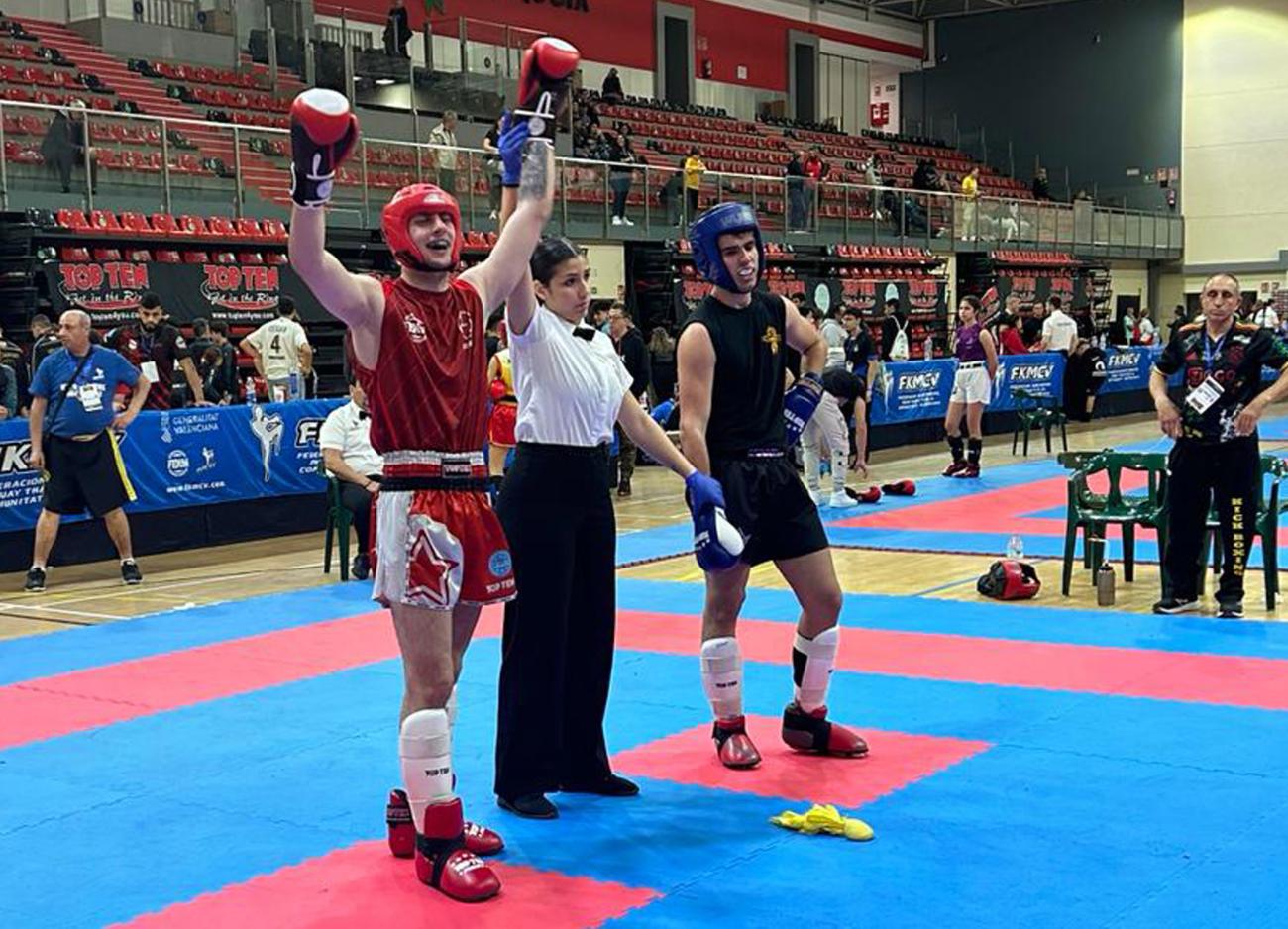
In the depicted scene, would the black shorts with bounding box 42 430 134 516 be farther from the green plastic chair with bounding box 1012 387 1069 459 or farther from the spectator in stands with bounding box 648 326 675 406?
the green plastic chair with bounding box 1012 387 1069 459

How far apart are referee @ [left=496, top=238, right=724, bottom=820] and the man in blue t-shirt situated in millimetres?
6503

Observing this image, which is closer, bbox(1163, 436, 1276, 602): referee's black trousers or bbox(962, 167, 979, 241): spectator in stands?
bbox(1163, 436, 1276, 602): referee's black trousers

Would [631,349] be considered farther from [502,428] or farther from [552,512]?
[552,512]

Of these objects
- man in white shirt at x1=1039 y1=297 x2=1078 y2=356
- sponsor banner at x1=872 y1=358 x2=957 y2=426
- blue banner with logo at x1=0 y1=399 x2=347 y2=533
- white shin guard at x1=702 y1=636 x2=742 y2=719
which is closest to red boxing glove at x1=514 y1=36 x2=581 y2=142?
white shin guard at x1=702 y1=636 x2=742 y2=719

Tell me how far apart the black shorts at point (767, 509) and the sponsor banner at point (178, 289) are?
10.2 m

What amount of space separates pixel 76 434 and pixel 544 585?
684cm

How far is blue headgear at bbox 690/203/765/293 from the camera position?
529 centimetres

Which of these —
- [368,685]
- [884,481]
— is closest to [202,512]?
[368,685]

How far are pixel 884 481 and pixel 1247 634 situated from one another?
8390 mm

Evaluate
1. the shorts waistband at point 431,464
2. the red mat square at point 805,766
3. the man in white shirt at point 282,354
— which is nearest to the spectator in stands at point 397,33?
the man in white shirt at point 282,354

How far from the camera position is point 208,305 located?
54.4ft

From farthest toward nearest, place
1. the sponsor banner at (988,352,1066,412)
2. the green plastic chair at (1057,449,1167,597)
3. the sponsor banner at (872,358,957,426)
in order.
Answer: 1. the sponsor banner at (988,352,1066,412)
2. the sponsor banner at (872,358,957,426)
3. the green plastic chair at (1057,449,1167,597)

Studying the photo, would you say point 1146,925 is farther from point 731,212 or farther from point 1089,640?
point 1089,640

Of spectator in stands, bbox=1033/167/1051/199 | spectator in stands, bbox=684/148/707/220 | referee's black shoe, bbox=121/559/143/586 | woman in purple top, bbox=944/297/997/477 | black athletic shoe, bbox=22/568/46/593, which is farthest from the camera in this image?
spectator in stands, bbox=1033/167/1051/199
